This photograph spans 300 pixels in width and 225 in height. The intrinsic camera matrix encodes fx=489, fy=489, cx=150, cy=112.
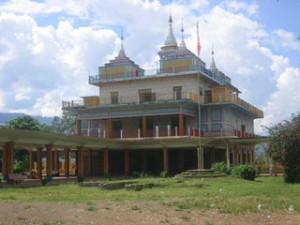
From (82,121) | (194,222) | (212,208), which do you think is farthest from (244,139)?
(194,222)

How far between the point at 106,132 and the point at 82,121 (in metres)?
4.69

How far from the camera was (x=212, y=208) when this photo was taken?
16.0 meters

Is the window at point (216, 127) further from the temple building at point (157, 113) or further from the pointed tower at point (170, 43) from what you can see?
the pointed tower at point (170, 43)

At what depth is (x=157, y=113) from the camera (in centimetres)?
4731

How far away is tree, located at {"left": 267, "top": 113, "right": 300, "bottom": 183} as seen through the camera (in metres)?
30.0

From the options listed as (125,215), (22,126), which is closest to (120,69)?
(22,126)

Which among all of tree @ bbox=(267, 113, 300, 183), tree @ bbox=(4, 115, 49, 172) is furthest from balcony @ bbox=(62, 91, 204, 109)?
tree @ bbox=(267, 113, 300, 183)

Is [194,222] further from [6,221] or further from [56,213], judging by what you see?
[6,221]

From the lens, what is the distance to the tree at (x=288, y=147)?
30.0 metres

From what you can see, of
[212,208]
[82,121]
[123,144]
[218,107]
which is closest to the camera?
[212,208]

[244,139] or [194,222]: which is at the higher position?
[244,139]

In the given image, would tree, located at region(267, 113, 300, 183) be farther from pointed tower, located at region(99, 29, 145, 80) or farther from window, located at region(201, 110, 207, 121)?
pointed tower, located at region(99, 29, 145, 80)

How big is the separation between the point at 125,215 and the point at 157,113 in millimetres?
33327

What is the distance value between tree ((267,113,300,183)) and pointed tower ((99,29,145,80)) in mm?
23299
